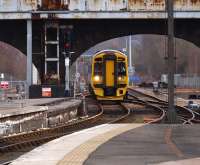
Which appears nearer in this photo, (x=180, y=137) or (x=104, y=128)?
(x=180, y=137)

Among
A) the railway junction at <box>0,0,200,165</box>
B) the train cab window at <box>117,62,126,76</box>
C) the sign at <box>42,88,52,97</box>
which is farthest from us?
the sign at <box>42,88,52,97</box>

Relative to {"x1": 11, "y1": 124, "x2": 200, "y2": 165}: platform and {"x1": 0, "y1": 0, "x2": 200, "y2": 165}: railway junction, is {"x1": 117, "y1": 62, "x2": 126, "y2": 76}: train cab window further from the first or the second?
{"x1": 11, "y1": 124, "x2": 200, "y2": 165}: platform

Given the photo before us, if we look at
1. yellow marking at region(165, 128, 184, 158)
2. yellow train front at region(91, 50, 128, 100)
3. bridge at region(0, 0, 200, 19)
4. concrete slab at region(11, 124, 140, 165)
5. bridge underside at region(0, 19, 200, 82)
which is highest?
bridge at region(0, 0, 200, 19)

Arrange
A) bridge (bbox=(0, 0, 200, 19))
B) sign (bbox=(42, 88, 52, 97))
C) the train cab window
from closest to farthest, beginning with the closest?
bridge (bbox=(0, 0, 200, 19)), the train cab window, sign (bbox=(42, 88, 52, 97))

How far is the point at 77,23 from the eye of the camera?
137ft

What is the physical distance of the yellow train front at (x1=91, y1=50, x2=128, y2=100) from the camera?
125ft

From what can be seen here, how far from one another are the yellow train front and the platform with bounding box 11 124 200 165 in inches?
774

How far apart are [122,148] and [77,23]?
28867 millimetres

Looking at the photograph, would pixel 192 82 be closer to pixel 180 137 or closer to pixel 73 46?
pixel 73 46

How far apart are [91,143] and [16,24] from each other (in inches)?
1124

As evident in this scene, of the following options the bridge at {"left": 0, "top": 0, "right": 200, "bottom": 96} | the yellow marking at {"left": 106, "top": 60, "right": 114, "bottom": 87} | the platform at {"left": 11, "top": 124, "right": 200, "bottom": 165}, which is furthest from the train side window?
the platform at {"left": 11, "top": 124, "right": 200, "bottom": 165}

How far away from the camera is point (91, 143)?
14625mm

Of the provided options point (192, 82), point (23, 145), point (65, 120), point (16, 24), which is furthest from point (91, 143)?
point (192, 82)

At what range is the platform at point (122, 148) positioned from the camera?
37.7ft
